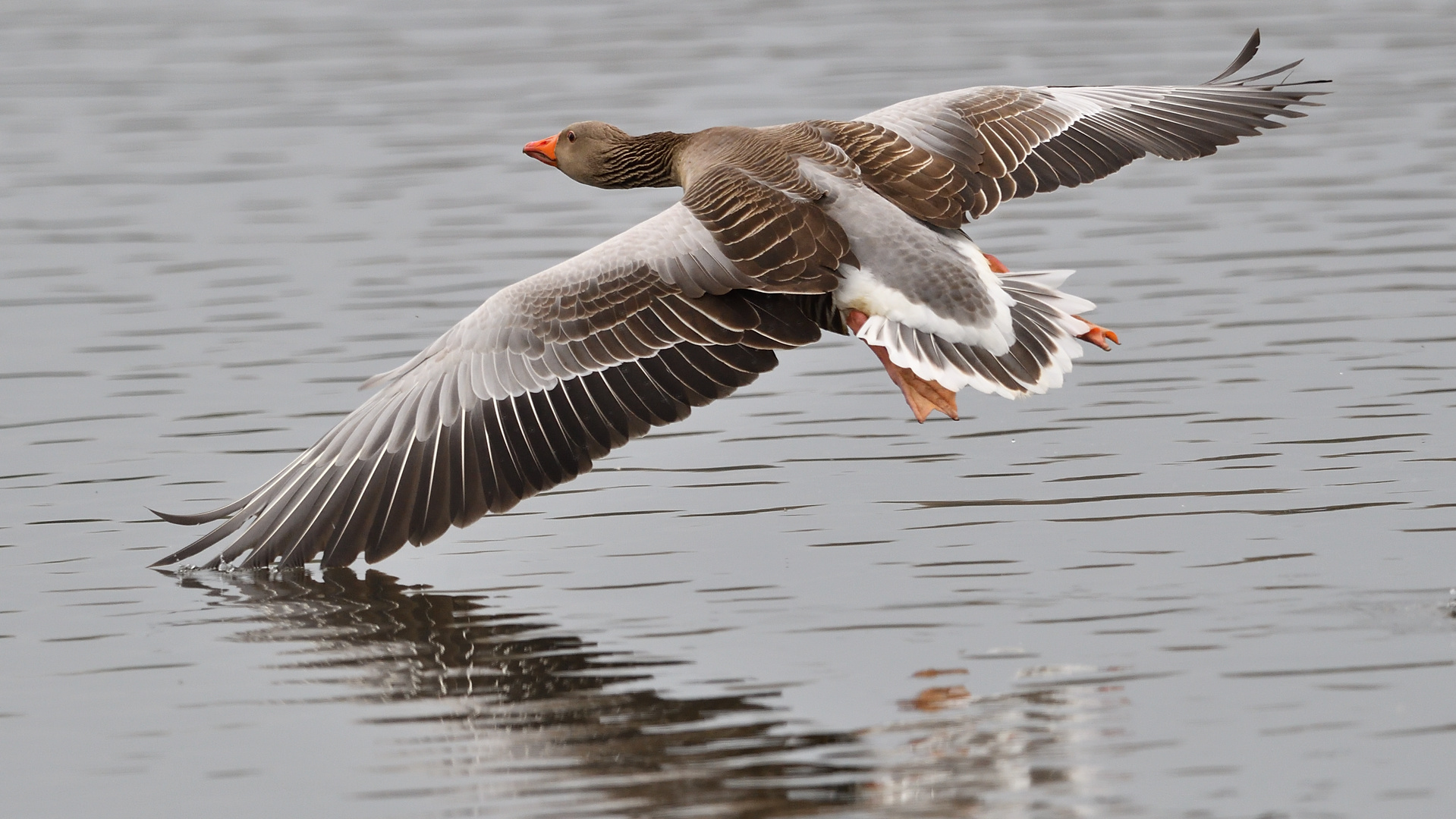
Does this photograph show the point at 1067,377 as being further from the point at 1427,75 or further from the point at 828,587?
the point at 1427,75

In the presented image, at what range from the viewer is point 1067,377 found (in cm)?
1140

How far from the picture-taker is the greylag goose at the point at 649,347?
858cm

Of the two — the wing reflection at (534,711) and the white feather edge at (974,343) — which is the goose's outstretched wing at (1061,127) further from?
the wing reflection at (534,711)

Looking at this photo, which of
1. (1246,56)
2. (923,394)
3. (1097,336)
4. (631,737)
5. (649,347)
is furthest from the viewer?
(1246,56)

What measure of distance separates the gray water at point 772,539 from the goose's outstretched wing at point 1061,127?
4.56 ft

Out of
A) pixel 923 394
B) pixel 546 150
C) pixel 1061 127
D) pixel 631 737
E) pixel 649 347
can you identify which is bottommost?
pixel 631 737

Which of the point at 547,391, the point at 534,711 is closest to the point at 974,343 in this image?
the point at 547,391

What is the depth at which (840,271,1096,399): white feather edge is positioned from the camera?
850cm

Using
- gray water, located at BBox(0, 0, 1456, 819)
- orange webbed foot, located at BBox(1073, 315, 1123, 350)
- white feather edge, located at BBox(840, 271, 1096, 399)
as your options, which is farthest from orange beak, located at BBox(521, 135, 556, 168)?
orange webbed foot, located at BBox(1073, 315, 1123, 350)

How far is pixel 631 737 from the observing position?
21.3 feet

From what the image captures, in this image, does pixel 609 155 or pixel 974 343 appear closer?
pixel 974 343

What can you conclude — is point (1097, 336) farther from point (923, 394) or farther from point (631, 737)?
point (631, 737)

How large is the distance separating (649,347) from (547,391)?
51 cm

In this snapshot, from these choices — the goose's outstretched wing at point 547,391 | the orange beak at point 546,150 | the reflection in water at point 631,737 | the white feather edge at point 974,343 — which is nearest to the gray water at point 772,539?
the reflection in water at point 631,737
